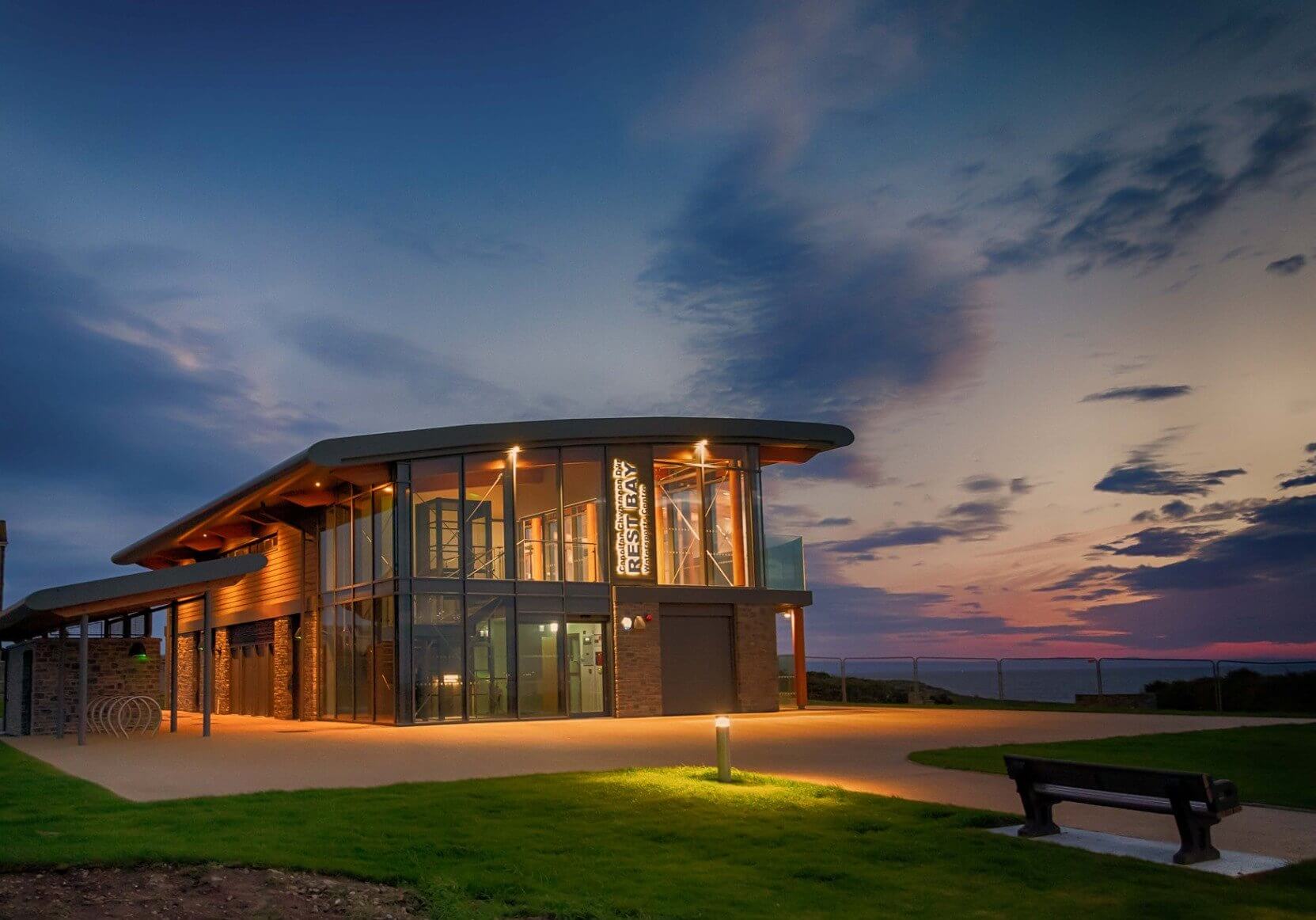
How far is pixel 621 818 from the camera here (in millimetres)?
9789

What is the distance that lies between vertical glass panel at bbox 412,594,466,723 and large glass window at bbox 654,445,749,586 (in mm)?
4963

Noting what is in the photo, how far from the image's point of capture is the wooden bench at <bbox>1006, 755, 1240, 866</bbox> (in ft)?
25.0

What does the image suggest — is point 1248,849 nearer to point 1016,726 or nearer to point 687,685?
point 1016,726

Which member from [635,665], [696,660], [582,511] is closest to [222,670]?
[582,511]

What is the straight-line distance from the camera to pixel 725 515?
91.5ft

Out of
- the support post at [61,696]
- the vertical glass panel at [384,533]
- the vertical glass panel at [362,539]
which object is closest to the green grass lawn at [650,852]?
the support post at [61,696]

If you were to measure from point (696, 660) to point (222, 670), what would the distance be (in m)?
17.3

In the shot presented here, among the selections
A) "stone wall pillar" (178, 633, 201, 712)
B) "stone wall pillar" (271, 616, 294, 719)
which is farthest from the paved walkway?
"stone wall pillar" (178, 633, 201, 712)

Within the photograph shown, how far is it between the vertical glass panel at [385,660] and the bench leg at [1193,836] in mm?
18763

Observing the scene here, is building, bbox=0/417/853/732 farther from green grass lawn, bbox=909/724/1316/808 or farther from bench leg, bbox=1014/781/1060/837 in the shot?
bench leg, bbox=1014/781/1060/837

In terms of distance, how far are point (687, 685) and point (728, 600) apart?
2127 millimetres

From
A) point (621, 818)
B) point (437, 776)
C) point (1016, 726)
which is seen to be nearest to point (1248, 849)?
point (621, 818)

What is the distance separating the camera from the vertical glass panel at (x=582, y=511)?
26.3 metres

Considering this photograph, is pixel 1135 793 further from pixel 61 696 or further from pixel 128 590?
pixel 61 696
